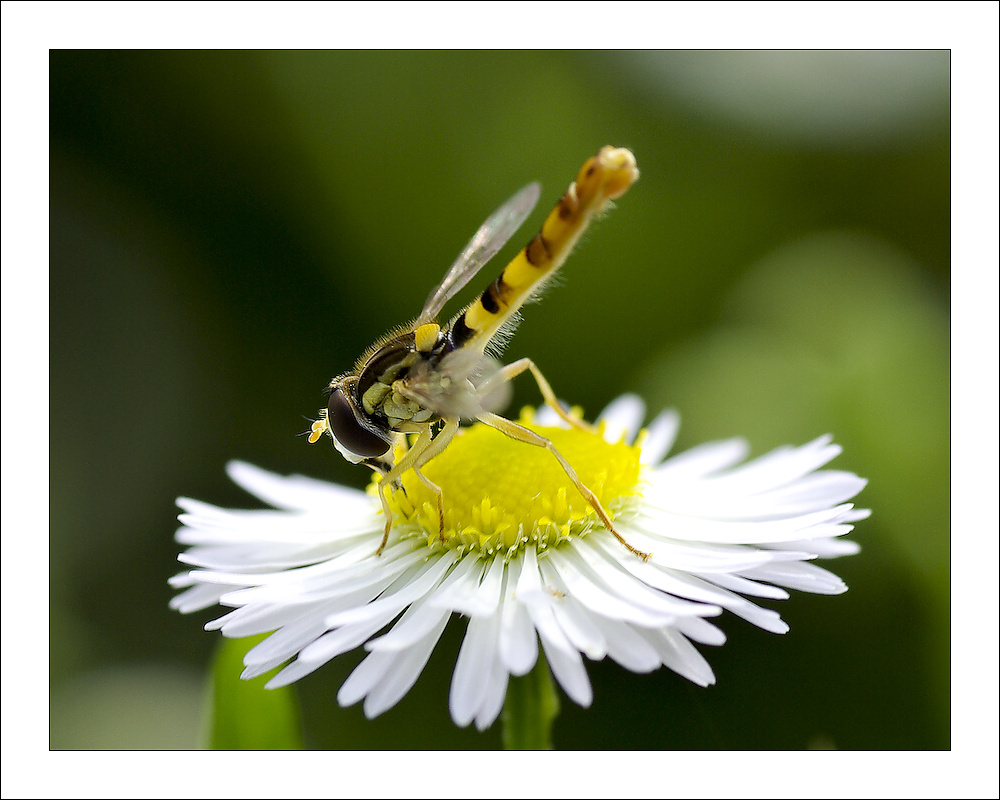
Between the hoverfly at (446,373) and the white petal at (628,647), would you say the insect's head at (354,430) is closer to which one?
the hoverfly at (446,373)

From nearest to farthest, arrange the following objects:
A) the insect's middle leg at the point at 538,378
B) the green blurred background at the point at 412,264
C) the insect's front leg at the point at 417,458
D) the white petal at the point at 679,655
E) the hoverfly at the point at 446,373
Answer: the white petal at the point at 679,655
the hoverfly at the point at 446,373
the insect's front leg at the point at 417,458
the insect's middle leg at the point at 538,378
the green blurred background at the point at 412,264

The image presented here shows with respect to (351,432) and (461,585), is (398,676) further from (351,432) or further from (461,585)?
(351,432)

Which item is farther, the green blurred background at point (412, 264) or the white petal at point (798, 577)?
the green blurred background at point (412, 264)

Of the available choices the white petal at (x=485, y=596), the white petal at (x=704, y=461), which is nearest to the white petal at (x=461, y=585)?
the white petal at (x=485, y=596)

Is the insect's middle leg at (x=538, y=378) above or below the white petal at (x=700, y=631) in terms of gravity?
above

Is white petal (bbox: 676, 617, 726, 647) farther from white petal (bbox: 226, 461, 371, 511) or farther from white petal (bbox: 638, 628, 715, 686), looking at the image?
white petal (bbox: 226, 461, 371, 511)

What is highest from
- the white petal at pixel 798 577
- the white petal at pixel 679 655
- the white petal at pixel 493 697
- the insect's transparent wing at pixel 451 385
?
the insect's transparent wing at pixel 451 385

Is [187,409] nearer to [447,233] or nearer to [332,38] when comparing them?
[447,233]

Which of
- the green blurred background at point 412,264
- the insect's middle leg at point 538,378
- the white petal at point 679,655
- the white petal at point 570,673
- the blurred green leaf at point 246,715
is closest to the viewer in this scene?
the white petal at point 570,673
